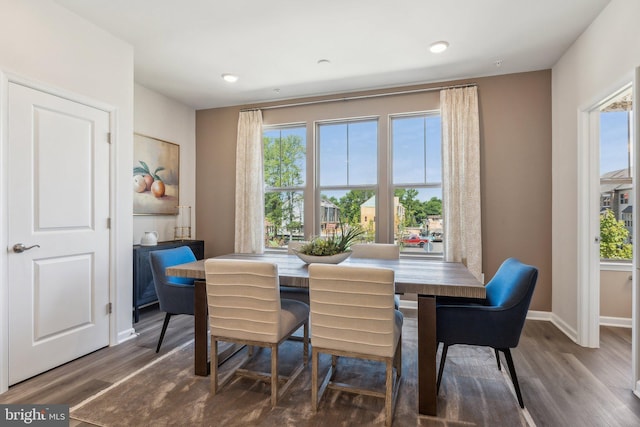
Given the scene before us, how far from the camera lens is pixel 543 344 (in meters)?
2.90

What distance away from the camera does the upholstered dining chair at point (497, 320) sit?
6.16 feet

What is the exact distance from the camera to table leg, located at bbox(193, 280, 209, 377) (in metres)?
2.34

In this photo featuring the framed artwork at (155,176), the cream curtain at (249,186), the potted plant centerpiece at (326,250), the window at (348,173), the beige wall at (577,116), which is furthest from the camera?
the cream curtain at (249,186)

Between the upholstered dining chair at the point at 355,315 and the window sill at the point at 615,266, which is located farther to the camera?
the window sill at the point at 615,266

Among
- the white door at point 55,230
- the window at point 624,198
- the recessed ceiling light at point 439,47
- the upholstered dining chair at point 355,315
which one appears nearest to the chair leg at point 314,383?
the upholstered dining chair at point 355,315

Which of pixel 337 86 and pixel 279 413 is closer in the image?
pixel 279 413

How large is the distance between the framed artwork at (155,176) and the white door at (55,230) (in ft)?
3.70

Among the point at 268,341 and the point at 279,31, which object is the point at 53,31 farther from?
the point at 268,341

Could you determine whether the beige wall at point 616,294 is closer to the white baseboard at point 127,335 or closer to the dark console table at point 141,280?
the white baseboard at point 127,335

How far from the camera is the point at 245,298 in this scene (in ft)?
6.54

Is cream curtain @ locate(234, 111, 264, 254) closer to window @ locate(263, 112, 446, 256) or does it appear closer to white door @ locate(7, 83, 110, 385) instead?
window @ locate(263, 112, 446, 256)

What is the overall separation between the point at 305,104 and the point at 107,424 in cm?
386

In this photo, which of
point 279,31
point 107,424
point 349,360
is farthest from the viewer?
point 279,31

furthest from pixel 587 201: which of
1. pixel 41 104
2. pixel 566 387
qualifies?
pixel 41 104
